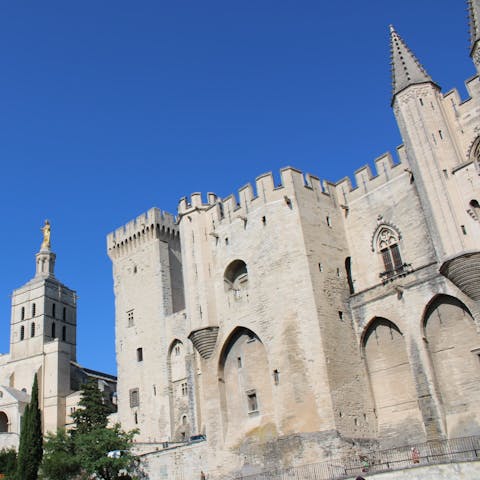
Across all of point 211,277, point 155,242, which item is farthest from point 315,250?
point 155,242

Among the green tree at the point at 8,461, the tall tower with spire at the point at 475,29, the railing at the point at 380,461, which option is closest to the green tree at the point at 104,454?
the railing at the point at 380,461

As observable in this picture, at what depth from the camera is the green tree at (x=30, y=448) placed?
32312mm

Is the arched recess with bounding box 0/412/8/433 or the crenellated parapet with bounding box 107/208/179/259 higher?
the crenellated parapet with bounding box 107/208/179/259

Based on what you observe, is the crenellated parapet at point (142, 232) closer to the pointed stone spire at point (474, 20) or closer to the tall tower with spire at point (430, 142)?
the tall tower with spire at point (430, 142)

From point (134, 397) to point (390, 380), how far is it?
65.8ft

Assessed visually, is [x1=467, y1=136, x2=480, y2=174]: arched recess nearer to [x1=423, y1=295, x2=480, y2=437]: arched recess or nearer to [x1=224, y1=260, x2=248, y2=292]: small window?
[x1=423, y1=295, x2=480, y2=437]: arched recess

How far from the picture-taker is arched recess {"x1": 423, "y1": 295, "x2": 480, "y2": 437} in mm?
22781

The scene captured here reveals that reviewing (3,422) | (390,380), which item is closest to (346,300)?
(390,380)

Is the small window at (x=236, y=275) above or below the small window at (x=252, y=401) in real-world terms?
above

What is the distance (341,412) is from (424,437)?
10.8ft

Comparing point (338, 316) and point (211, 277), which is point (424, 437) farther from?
point (211, 277)

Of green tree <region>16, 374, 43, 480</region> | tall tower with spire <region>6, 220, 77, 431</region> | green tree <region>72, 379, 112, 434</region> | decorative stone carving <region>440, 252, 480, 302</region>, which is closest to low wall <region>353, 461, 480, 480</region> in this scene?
decorative stone carving <region>440, 252, 480, 302</region>

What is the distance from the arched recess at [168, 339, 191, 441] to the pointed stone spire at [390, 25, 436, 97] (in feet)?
68.3

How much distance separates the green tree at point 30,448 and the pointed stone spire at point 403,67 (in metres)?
25.5
